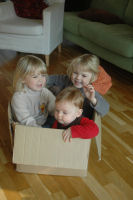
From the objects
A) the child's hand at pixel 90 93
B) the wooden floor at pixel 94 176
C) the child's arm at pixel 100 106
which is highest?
the child's hand at pixel 90 93

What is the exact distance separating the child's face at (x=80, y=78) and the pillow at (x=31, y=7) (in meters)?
1.78

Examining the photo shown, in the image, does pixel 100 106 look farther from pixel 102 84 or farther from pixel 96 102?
pixel 102 84

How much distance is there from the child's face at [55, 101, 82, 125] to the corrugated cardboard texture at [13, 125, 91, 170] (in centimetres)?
7

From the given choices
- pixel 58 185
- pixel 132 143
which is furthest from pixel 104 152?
pixel 58 185

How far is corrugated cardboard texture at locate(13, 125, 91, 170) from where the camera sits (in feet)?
4.29

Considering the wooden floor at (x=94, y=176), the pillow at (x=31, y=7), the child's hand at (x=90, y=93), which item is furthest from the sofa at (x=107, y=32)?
the child's hand at (x=90, y=93)

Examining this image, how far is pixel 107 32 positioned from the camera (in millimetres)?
2742

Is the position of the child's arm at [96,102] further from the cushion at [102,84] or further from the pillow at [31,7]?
the pillow at [31,7]

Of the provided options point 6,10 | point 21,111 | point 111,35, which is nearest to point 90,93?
point 21,111

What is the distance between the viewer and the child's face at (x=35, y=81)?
1447 mm

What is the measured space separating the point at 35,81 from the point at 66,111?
0.93 feet

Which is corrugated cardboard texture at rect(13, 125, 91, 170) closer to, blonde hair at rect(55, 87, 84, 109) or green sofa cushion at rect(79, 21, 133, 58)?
blonde hair at rect(55, 87, 84, 109)

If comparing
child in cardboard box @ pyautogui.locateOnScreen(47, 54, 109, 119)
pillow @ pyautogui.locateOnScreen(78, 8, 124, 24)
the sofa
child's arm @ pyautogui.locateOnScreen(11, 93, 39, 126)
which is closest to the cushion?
child in cardboard box @ pyautogui.locateOnScreen(47, 54, 109, 119)

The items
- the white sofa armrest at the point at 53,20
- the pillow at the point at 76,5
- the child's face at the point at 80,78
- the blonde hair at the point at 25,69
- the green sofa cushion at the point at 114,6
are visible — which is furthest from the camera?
the pillow at the point at 76,5
